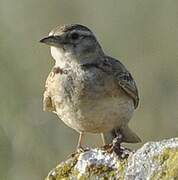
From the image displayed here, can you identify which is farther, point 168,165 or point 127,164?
point 127,164

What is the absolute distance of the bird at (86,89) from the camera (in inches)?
256

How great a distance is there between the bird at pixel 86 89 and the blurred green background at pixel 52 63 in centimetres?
185

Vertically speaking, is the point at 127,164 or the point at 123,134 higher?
the point at 127,164

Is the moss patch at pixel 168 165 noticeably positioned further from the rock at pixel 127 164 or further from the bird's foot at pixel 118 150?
the bird's foot at pixel 118 150

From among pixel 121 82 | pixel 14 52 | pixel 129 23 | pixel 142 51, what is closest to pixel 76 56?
pixel 121 82

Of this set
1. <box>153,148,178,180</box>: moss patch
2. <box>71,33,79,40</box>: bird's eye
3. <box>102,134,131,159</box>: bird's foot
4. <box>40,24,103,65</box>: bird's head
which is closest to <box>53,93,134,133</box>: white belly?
<box>40,24,103,65</box>: bird's head

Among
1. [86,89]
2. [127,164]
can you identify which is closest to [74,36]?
[86,89]

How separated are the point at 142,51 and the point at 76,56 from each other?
5354mm

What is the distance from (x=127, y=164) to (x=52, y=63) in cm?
801

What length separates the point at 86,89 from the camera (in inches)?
258

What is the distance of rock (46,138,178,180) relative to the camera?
146 inches

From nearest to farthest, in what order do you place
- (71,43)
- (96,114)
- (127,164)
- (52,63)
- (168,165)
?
(168,165) → (127,164) → (96,114) → (71,43) → (52,63)

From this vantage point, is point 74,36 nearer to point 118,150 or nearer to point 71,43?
point 71,43

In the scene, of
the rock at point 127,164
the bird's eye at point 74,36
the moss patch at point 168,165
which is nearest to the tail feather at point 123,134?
the bird's eye at point 74,36
